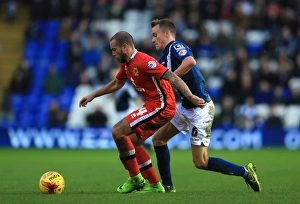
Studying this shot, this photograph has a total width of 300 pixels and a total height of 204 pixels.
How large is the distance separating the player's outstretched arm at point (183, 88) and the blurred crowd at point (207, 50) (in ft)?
40.8

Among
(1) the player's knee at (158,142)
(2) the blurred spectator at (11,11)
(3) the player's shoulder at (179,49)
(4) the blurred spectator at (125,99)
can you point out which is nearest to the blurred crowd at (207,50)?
(2) the blurred spectator at (11,11)

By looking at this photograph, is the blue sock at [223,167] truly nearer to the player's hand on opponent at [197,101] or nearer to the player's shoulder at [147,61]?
the player's hand on opponent at [197,101]

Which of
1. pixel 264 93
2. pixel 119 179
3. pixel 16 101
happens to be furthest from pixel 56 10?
pixel 119 179

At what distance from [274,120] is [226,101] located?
150cm

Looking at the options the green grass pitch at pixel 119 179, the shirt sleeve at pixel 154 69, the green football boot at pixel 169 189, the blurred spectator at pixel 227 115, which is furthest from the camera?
the blurred spectator at pixel 227 115

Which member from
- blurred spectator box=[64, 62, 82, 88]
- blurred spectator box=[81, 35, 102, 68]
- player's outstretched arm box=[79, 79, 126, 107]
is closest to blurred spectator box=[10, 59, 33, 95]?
blurred spectator box=[64, 62, 82, 88]

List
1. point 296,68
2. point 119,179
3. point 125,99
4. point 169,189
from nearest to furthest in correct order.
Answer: point 169,189
point 119,179
point 125,99
point 296,68

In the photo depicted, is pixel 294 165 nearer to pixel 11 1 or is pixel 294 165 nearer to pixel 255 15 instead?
pixel 255 15

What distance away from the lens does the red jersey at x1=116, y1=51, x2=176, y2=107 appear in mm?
8977

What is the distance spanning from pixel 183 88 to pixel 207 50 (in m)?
14.7

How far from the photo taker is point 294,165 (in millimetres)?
14930

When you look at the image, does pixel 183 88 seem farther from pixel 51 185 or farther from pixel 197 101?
pixel 51 185

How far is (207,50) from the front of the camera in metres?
23.3

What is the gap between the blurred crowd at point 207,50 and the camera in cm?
2183
